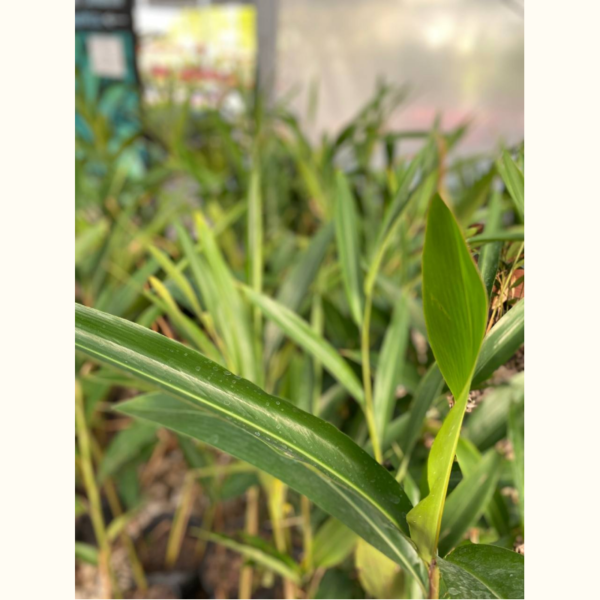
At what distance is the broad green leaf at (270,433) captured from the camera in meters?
0.20

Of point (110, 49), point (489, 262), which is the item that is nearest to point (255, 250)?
point (489, 262)

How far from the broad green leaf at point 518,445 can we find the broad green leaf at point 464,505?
0.02 metres

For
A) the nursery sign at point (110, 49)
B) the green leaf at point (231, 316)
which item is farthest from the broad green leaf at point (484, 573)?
the nursery sign at point (110, 49)

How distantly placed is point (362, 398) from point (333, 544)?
13cm

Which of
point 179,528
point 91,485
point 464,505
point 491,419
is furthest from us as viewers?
point 179,528

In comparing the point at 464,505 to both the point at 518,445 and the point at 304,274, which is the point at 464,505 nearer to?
the point at 518,445

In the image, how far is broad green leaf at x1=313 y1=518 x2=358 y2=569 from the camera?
41 centimetres

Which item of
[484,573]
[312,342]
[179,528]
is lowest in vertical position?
[179,528]

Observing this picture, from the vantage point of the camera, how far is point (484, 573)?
0.21 metres

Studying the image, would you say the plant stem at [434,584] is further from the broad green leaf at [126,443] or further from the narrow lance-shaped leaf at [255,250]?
the broad green leaf at [126,443]

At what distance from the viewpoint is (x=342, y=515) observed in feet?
0.91

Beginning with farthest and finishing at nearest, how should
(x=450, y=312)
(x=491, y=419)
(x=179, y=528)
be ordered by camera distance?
(x=179, y=528) < (x=491, y=419) < (x=450, y=312)
